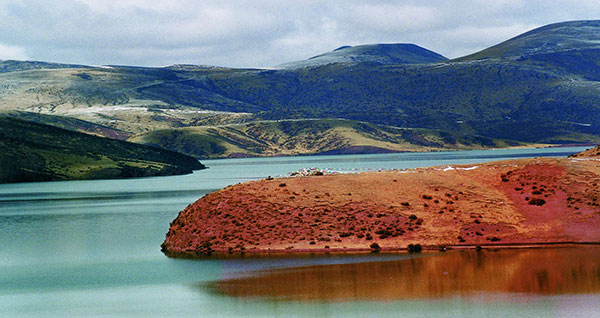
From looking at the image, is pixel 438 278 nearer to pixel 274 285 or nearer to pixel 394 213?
pixel 274 285

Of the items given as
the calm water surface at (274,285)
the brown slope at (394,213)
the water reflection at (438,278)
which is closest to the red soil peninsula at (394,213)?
the brown slope at (394,213)

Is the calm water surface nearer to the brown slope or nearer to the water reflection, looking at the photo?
the water reflection

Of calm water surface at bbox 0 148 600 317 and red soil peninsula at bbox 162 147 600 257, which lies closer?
calm water surface at bbox 0 148 600 317

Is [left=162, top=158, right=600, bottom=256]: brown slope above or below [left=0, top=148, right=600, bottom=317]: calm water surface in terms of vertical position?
above

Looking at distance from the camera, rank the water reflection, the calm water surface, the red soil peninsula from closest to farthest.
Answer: the calm water surface → the water reflection → the red soil peninsula

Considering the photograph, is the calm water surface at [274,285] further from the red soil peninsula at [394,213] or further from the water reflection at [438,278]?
the red soil peninsula at [394,213]

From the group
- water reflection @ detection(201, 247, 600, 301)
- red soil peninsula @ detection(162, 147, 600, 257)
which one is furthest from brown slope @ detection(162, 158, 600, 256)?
water reflection @ detection(201, 247, 600, 301)

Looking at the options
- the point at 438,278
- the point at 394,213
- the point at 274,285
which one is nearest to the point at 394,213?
the point at 394,213

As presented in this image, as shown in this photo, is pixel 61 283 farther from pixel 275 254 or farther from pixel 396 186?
pixel 396 186
